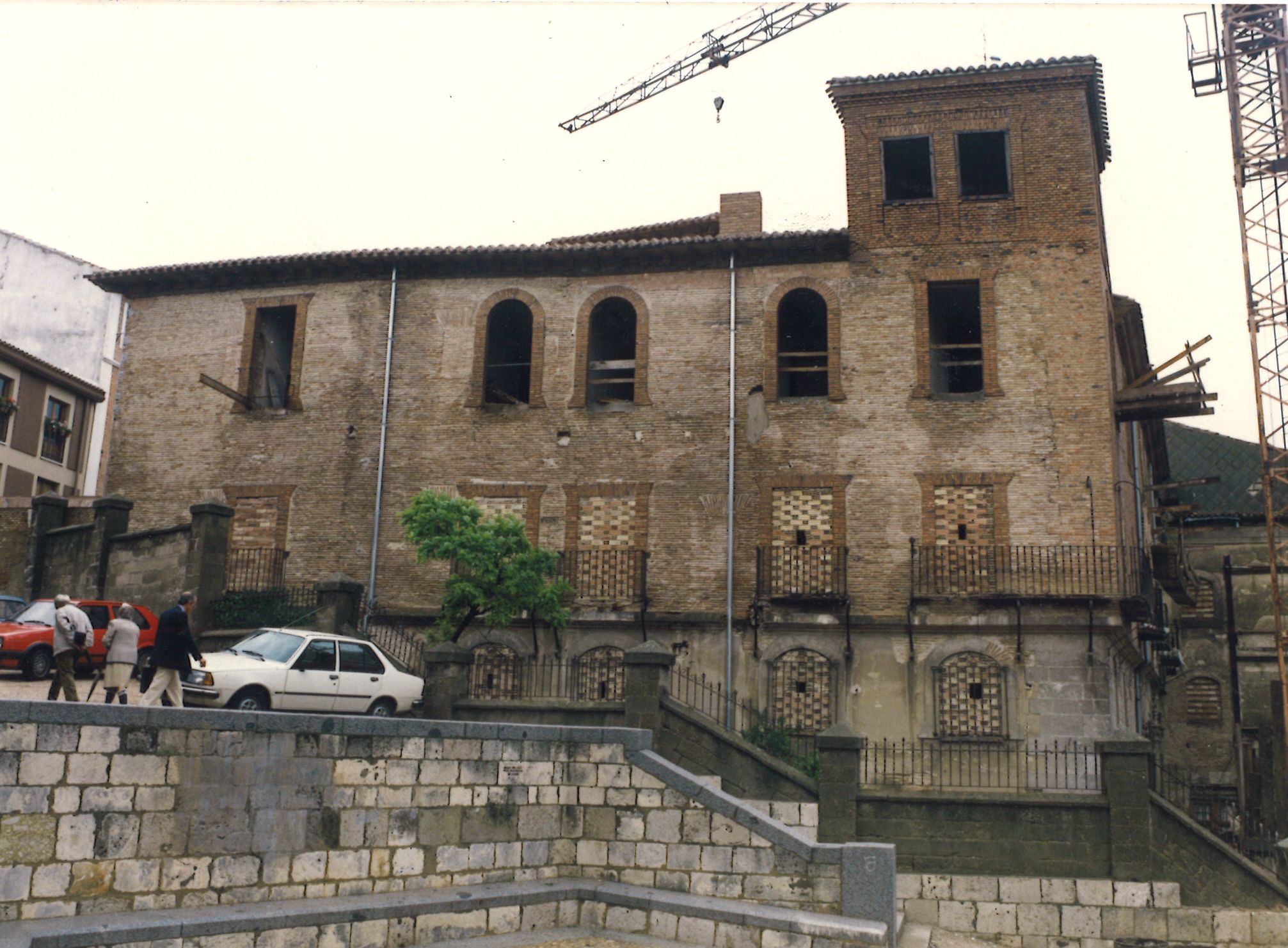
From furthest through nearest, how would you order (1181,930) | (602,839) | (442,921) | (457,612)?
1. (457,612)
2. (1181,930)
3. (602,839)
4. (442,921)

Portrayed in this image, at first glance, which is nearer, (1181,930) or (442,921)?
(442,921)

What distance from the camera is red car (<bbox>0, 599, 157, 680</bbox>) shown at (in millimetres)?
18047

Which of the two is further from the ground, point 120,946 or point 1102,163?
point 1102,163

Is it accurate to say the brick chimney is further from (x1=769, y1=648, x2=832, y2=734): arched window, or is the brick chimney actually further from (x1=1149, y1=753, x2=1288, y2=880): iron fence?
(x1=1149, y1=753, x2=1288, y2=880): iron fence

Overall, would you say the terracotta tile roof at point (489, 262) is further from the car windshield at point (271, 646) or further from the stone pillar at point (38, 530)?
the car windshield at point (271, 646)

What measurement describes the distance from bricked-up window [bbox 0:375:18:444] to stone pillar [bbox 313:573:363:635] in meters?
17.4

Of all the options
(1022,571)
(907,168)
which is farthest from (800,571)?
(907,168)

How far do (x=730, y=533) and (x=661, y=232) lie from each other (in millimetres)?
8392

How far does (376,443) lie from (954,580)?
11.5m

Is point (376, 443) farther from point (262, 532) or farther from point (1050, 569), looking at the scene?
point (1050, 569)

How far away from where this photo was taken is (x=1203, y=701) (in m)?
37.2

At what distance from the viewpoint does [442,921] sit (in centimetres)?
1348

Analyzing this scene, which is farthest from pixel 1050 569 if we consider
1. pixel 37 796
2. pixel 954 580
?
pixel 37 796

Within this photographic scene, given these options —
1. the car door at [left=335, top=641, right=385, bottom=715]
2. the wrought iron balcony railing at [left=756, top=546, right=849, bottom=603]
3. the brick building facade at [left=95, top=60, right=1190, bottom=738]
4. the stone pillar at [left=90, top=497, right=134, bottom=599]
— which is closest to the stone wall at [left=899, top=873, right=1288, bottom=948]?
the brick building facade at [left=95, top=60, right=1190, bottom=738]
